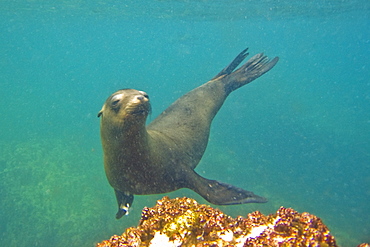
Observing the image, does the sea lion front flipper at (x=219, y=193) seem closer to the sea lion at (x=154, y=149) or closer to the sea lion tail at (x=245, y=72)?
the sea lion at (x=154, y=149)

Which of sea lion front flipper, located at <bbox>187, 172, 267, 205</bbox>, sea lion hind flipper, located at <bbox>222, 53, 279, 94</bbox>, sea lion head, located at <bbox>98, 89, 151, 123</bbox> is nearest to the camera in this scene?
sea lion head, located at <bbox>98, 89, 151, 123</bbox>

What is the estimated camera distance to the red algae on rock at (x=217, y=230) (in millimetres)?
1220

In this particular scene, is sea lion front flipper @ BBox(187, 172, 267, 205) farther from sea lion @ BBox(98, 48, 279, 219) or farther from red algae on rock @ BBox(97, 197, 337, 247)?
red algae on rock @ BBox(97, 197, 337, 247)

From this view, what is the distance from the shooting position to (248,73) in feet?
20.9

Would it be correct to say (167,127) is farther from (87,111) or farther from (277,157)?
(87,111)

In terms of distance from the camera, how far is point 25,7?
2581 cm

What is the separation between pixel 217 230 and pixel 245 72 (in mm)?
5460

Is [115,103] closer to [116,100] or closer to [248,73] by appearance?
[116,100]

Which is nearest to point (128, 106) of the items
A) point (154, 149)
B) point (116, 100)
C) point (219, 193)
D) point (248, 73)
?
point (116, 100)

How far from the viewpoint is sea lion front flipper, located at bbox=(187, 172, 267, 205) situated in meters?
3.49

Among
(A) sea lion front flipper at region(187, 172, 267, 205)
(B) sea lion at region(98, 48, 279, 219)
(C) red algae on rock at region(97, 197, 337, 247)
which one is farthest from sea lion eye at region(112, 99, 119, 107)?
(C) red algae on rock at region(97, 197, 337, 247)

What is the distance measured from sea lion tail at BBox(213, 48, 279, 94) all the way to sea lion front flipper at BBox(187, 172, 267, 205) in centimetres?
285

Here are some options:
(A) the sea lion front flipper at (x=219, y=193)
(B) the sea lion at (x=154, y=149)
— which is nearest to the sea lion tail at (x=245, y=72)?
(B) the sea lion at (x=154, y=149)

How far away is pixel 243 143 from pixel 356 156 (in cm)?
608
